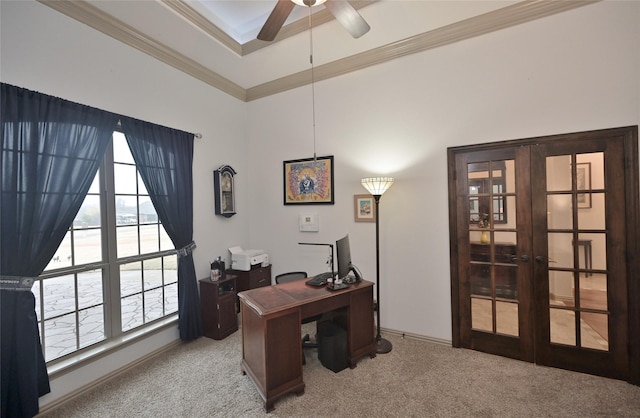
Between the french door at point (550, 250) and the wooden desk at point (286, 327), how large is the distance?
1075 mm

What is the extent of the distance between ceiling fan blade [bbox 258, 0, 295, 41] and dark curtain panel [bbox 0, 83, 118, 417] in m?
1.69

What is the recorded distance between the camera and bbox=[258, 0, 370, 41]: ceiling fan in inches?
77.0

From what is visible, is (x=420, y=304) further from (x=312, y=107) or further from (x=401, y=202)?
(x=312, y=107)

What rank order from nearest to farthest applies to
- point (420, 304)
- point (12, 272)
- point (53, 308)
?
point (12, 272) < point (53, 308) < point (420, 304)

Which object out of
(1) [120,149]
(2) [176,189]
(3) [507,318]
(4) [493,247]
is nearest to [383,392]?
(3) [507,318]

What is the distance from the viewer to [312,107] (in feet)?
11.9

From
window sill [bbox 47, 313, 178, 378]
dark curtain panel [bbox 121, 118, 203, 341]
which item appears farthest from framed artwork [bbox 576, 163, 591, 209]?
window sill [bbox 47, 313, 178, 378]

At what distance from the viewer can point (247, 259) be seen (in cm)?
355

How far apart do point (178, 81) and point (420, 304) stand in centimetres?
378

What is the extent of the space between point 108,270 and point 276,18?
2679 millimetres

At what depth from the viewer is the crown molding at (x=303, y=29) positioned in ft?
7.77

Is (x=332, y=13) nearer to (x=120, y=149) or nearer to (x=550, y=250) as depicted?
(x=120, y=149)

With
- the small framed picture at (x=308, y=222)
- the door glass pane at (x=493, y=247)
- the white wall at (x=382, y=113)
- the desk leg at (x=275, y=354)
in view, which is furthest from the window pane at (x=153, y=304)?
the door glass pane at (x=493, y=247)

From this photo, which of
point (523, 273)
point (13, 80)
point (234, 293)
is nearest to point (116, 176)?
point (13, 80)
